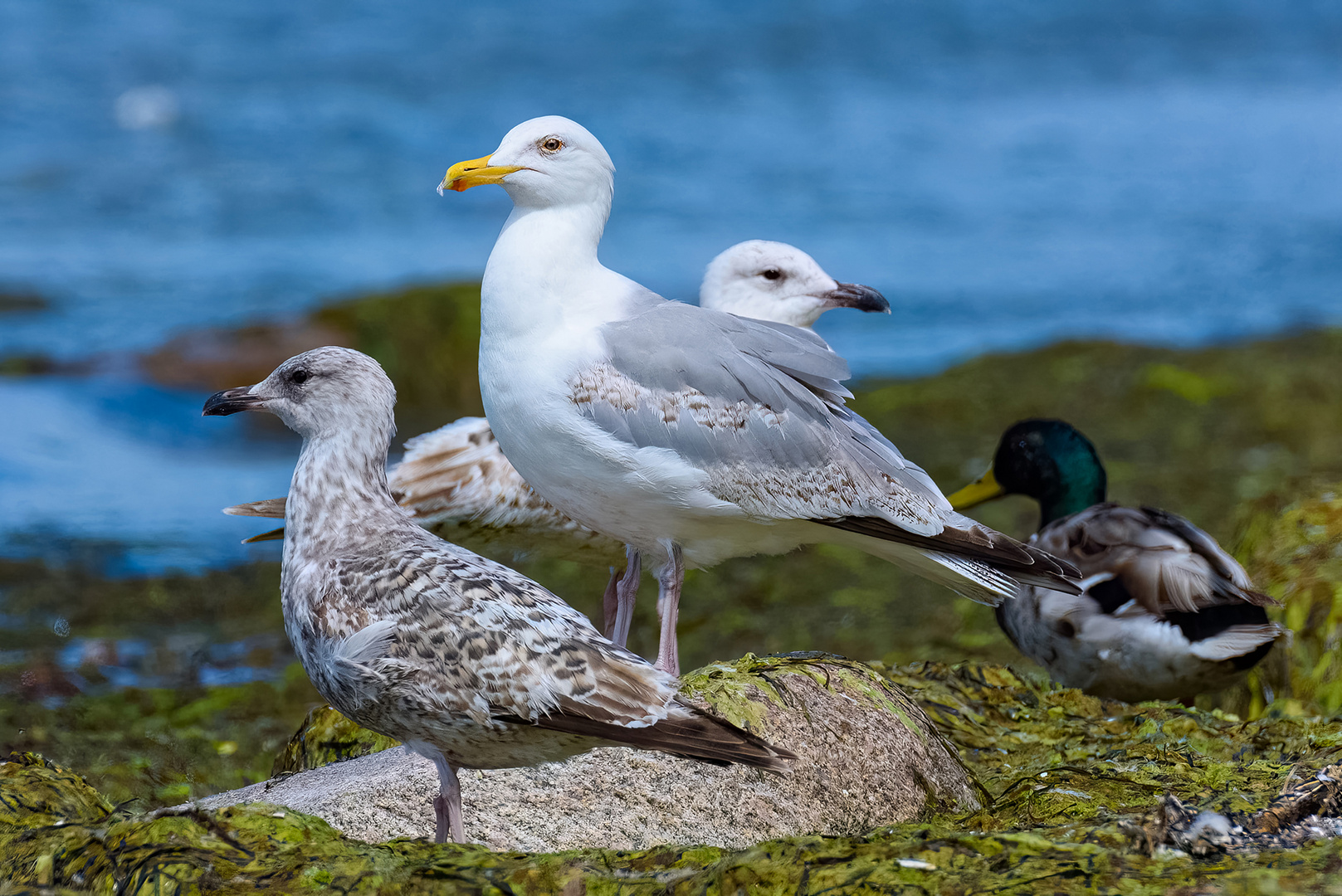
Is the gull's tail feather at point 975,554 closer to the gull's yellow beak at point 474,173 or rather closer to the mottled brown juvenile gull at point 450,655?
the mottled brown juvenile gull at point 450,655

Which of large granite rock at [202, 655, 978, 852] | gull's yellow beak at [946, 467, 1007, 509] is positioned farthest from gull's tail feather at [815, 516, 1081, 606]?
gull's yellow beak at [946, 467, 1007, 509]

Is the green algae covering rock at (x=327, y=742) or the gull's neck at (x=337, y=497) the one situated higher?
the gull's neck at (x=337, y=497)

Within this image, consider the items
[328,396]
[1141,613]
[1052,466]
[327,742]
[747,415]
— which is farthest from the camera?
[1052,466]

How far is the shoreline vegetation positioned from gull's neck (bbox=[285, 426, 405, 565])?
2.87 feet

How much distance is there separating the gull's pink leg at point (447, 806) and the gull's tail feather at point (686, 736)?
1.31 ft

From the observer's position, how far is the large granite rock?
4.60 metres

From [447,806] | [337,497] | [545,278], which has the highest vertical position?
[545,278]

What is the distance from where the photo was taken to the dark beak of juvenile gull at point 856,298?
6.47 m

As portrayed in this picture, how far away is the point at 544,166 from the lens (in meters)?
5.29

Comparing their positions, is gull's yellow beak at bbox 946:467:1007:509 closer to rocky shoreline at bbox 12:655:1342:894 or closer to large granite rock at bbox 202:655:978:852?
large granite rock at bbox 202:655:978:852

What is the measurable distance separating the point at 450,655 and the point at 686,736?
0.72 meters

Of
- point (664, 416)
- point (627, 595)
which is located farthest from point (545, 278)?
point (627, 595)

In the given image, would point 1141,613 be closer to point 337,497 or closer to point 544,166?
point 544,166

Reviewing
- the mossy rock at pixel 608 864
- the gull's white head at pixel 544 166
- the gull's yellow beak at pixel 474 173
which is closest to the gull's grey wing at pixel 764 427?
the gull's white head at pixel 544 166
